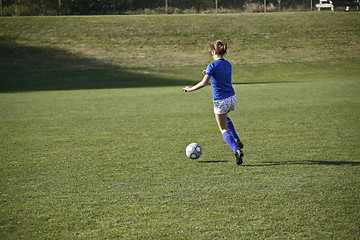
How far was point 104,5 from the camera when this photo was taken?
3872 centimetres

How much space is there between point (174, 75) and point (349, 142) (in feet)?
66.2

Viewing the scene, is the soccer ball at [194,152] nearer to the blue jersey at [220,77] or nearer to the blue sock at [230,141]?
the blue sock at [230,141]

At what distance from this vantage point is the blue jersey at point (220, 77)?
607 centimetres

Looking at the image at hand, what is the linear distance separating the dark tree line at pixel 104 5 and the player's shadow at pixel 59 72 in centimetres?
679

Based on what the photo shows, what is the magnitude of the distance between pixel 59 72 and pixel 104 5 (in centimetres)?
1439

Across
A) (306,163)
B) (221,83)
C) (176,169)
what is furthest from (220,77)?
(306,163)

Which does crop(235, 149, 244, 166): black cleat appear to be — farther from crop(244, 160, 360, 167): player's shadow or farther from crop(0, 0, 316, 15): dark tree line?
crop(0, 0, 316, 15): dark tree line

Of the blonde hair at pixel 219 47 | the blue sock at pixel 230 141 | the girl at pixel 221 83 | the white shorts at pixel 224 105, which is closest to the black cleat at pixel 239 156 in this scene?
the girl at pixel 221 83

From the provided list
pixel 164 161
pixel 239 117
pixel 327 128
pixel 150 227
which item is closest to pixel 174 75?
pixel 239 117

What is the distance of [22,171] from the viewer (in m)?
6.06

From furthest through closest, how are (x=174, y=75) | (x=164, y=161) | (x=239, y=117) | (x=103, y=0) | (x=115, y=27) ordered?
(x=103, y=0)
(x=115, y=27)
(x=174, y=75)
(x=239, y=117)
(x=164, y=161)

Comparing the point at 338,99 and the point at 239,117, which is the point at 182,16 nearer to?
the point at 338,99

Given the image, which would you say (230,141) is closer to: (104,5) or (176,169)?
(176,169)

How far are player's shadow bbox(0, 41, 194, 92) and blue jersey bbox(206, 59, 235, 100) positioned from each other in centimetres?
1750
